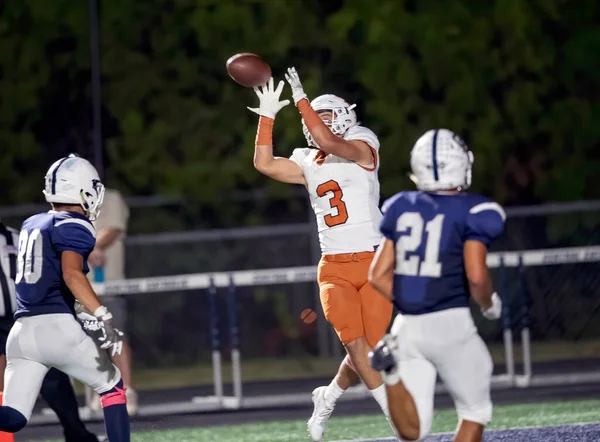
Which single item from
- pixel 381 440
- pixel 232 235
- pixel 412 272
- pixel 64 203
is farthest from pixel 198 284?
pixel 412 272

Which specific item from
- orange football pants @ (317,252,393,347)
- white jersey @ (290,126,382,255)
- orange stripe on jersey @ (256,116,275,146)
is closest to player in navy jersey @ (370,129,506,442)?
orange football pants @ (317,252,393,347)

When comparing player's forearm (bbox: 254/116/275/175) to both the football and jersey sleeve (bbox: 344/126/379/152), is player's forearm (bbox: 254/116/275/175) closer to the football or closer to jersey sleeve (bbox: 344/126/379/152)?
the football

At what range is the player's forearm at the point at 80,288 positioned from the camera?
21.7 ft

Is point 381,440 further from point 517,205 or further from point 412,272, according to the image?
point 517,205

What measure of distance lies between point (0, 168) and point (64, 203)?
6.88m

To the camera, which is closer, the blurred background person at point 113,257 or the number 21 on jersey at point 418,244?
the number 21 on jersey at point 418,244

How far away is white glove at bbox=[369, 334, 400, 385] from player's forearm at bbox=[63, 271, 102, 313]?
157 cm

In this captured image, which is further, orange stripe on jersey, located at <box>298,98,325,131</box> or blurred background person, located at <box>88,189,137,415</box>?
blurred background person, located at <box>88,189,137,415</box>

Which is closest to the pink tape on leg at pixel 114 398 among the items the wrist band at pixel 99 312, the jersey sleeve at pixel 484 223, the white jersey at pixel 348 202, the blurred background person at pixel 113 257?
the wrist band at pixel 99 312

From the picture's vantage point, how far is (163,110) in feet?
44.9

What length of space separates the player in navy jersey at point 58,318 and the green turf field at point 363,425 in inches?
76.9

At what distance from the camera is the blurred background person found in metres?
10.2

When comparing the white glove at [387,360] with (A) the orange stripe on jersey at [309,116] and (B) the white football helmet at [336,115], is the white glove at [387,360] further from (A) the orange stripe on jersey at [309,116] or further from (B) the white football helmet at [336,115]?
(B) the white football helmet at [336,115]

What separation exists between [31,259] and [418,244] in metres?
2.04
